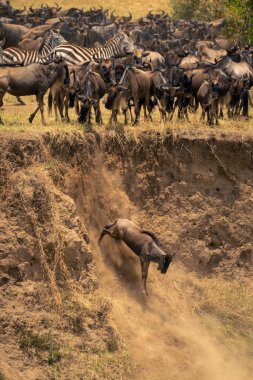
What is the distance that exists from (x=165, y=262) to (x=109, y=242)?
3.73ft

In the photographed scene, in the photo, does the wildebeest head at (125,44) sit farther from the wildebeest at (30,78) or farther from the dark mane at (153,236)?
the dark mane at (153,236)

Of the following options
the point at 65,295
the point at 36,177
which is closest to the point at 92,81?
the point at 36,177

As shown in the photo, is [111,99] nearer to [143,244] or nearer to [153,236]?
[153,236]

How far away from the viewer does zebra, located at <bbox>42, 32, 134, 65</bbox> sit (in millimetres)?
21641

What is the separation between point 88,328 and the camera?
13133mm

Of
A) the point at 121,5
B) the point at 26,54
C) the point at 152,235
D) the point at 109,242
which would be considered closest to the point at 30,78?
the point at 109,242

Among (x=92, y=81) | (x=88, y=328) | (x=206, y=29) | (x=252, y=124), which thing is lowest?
(x=206, y=29)

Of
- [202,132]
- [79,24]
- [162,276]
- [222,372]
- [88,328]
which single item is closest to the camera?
[88,328]

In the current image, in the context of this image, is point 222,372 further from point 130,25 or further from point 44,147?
point 130,25

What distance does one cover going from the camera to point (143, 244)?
1430cm

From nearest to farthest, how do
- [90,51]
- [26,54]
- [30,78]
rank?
[30,78]
[26,54]
[90,51]

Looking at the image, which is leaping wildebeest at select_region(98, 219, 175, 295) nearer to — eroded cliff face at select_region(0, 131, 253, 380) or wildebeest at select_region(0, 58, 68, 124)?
eroded cliff face at select_region(0, 131, 253, 380)

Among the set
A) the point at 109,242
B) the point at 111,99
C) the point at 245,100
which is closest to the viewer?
the point at 109,242

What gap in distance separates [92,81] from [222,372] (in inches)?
239
